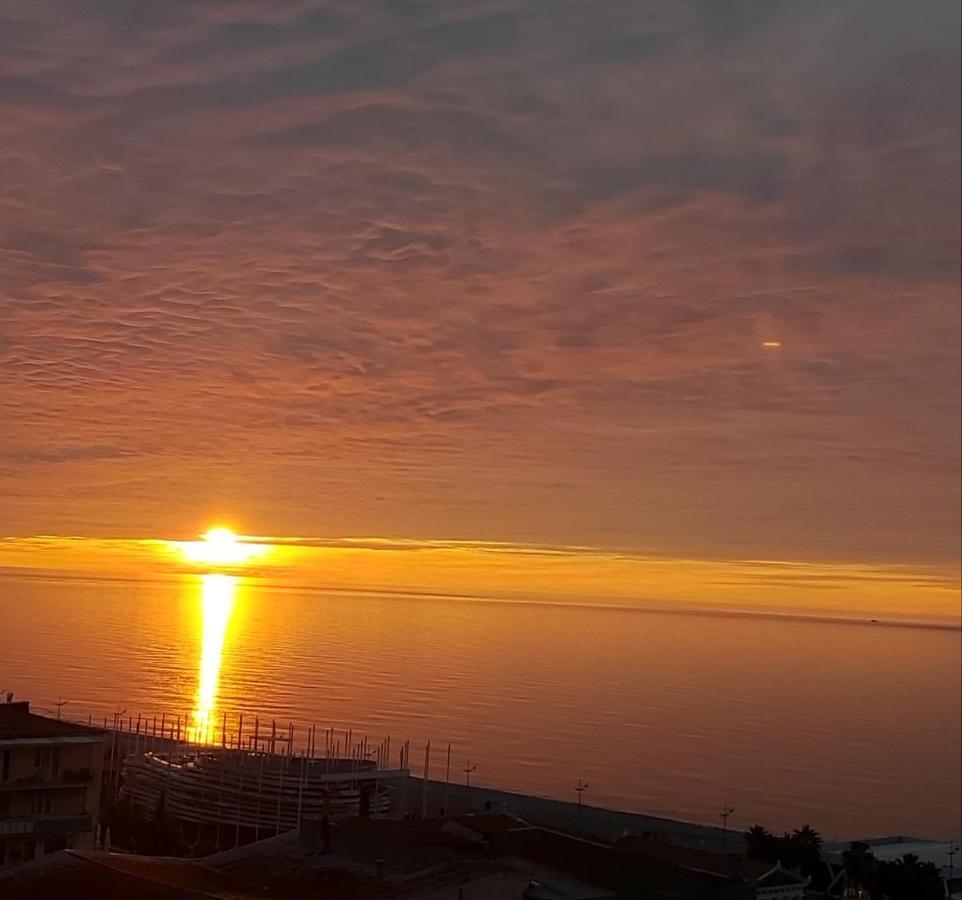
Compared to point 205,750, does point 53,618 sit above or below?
above

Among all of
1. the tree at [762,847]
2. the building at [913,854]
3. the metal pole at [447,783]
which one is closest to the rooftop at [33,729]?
the tree at [762,847]

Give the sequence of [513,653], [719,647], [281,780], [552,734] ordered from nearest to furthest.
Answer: [281,780] < [552,734] < [513,653] < [719,647]

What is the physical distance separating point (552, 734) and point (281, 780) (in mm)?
26725

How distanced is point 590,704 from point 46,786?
47.0 meters

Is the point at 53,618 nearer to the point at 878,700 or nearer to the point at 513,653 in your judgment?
the point at 513,653

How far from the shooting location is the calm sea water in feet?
131

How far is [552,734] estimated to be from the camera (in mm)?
49781

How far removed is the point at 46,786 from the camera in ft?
49.8

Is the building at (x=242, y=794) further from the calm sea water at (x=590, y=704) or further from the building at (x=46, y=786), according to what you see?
the calm sea water at (x=590, y=704)

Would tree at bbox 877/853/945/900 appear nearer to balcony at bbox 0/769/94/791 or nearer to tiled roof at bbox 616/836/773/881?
tiled roof at bbox 616/836/773/881

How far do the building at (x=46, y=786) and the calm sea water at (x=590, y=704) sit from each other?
23.2 m

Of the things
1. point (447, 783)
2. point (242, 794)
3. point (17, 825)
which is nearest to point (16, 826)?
point (17, 825)

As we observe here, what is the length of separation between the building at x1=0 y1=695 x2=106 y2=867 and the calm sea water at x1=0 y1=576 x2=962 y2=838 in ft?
76.1

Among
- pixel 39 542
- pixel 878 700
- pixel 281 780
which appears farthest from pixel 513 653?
pixel 39 542
